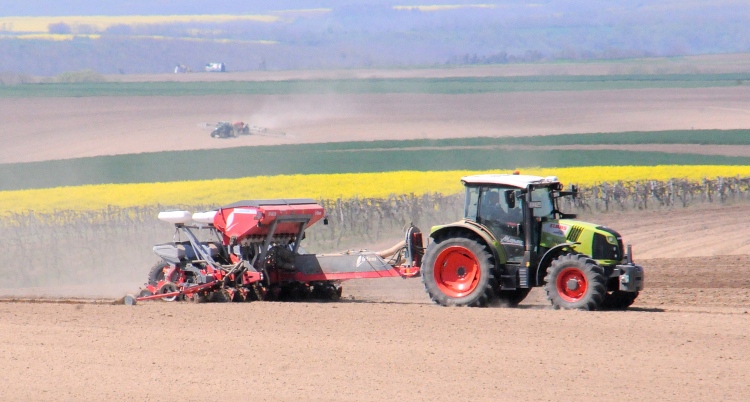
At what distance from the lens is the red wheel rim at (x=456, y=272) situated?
13461 millimetres

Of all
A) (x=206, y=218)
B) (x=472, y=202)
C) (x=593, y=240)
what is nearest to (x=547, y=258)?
(x=593, y=240)

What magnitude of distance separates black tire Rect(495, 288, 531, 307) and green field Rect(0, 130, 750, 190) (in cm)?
2194

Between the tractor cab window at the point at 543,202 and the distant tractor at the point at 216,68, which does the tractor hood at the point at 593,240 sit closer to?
the tractor cab window at the point at 543,202

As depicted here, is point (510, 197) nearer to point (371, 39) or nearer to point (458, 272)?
point (458, 272)

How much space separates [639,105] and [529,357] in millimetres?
49581

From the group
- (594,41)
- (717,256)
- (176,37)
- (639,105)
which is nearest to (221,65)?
(176,37)

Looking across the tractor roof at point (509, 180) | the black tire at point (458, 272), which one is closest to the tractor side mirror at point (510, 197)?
the tractor roof at point (509, 180)

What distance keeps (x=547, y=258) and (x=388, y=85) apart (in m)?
54.2

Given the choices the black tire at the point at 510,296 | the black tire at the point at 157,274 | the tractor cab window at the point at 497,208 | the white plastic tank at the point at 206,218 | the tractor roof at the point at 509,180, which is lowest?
the black tire at the point at 510,296

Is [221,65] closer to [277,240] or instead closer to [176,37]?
[176,37]

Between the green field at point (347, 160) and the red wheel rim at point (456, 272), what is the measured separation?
22.5 meters

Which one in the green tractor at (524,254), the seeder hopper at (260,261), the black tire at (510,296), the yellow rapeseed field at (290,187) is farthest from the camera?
the yellow rapeseed field at (290,187)

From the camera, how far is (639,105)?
5747cm

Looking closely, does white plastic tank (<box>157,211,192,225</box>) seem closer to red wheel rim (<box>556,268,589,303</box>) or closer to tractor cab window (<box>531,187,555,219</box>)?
tractor cab window (<box>531,187,555,219</box>)
